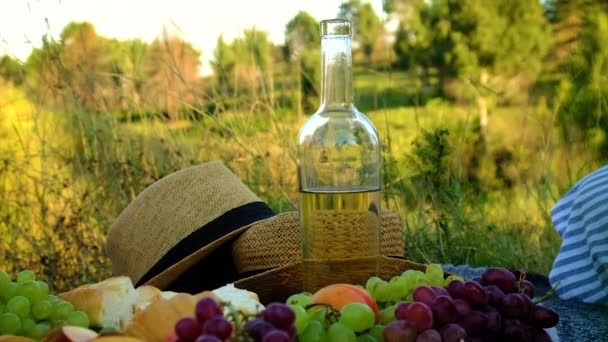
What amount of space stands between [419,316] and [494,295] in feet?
0.59

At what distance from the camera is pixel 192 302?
109 centimetres

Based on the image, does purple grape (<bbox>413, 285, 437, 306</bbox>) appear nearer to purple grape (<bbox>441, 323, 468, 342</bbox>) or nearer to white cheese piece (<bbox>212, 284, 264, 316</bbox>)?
purple grape (<bbox>441, 323, 468, 342</bbox>)

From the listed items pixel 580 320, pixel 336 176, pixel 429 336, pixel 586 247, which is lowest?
pixel 580 320

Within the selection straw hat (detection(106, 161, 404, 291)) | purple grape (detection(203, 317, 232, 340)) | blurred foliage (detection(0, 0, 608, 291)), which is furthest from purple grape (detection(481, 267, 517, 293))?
blurred foliage (detection(0, 0, 608, 291))

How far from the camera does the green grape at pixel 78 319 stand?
3.85ft

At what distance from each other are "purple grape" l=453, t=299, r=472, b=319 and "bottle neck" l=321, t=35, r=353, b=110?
0.53 metres

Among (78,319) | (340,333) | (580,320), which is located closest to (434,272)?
(340,333)

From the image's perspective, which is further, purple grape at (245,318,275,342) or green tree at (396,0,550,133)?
green tree at (396,0,550,133)

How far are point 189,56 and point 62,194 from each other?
2.16 metres

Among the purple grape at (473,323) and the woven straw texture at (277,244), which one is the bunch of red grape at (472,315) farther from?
the woven straw texture at (277,244)

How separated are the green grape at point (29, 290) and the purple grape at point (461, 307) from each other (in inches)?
25.4

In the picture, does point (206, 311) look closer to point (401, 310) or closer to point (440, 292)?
point (401, 310)

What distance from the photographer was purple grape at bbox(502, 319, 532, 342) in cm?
119

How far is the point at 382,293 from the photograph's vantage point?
1.28 m
